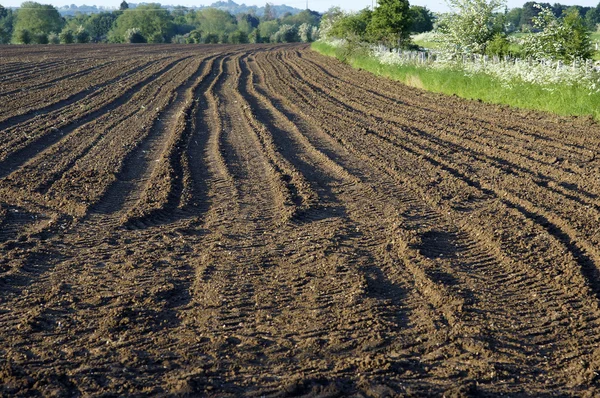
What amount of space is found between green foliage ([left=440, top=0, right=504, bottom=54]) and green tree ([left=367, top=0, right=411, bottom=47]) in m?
7.72

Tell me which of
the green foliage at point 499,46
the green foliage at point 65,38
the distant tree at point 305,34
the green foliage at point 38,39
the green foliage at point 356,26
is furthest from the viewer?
the distant tree at point 305,34

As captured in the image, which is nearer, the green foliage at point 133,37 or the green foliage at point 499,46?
the green foliage at point 499,46

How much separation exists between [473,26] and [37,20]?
273 ft

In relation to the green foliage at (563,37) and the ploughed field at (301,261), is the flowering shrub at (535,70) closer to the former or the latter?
the green foliage at (563,37)

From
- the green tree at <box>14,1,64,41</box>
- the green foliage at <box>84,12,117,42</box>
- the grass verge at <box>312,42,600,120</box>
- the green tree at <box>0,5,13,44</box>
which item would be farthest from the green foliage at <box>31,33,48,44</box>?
the grass verge at <box>312,42,600,120</box>

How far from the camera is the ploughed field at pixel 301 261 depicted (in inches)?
207

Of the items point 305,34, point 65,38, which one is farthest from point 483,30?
point 305,34

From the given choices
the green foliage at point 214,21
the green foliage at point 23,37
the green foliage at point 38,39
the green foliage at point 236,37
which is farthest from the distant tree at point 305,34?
the green foliage at point 23,37

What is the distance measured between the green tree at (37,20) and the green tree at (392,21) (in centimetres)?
6982

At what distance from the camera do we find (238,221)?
9.14 meters

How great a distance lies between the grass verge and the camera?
1794 centimetres

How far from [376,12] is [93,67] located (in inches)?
632

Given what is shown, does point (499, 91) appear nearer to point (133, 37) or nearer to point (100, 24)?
point (133, 37)

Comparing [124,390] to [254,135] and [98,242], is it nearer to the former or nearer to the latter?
[98,242]
